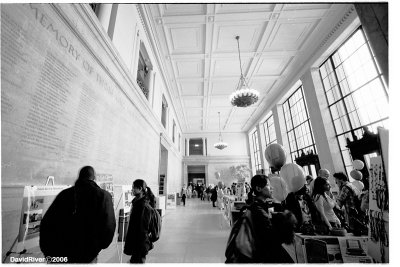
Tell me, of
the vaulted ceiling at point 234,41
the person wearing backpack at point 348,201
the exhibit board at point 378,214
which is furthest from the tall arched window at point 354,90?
the exhibit board at point 378,214

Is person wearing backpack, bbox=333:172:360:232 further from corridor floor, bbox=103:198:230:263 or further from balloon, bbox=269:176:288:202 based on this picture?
corridor floor, bbox=103:198:230:263

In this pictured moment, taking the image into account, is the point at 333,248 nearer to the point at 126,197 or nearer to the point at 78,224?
the point at 78,224

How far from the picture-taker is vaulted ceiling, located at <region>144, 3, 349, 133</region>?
586cm

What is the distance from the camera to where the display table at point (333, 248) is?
6.58ft

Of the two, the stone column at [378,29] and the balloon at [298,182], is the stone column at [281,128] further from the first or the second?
the stone column at [378,29]

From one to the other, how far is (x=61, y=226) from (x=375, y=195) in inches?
118

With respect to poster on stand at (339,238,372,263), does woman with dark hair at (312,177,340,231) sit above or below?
above

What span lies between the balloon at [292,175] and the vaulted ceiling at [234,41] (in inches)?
205

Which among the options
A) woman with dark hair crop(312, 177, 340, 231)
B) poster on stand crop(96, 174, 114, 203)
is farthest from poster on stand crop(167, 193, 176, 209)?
woman with dark hair crop(312, 177, 340, 231)

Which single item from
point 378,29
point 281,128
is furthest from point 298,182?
point 281,128

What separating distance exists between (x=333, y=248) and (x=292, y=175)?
128cm

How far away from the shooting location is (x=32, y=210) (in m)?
1.64

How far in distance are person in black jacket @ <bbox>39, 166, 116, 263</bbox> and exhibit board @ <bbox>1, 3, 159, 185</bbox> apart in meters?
0.63
